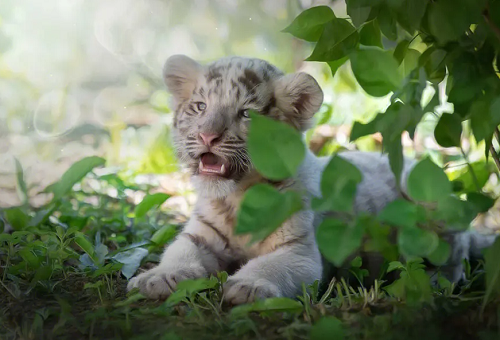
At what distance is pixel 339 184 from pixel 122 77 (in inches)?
103

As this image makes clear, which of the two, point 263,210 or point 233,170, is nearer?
point 263,210

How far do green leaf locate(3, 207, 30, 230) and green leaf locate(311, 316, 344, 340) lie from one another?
3.71 ft

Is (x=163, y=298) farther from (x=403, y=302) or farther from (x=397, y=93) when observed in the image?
(x=397, y=93)

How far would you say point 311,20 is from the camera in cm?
102

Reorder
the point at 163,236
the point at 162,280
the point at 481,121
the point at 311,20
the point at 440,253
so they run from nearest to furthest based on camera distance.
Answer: the point at 440,253
the point at 481,121
the point at 311,20
the point at 162,280
the point at 163,236

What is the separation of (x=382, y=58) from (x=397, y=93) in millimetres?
70

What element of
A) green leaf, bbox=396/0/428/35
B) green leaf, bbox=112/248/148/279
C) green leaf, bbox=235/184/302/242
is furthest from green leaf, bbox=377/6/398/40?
green leaf, bbox=112/248/148/279

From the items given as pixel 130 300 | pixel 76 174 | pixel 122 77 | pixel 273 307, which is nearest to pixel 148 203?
pixel 76 174

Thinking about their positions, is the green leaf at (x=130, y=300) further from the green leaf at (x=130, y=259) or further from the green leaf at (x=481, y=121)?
the green leaf at (x=481, y=121)

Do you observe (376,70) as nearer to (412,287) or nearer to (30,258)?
(412,287)

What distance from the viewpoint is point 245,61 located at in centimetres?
155

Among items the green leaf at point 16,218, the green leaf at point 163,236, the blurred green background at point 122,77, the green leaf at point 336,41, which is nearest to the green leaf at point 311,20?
the green leaf at point 336,41

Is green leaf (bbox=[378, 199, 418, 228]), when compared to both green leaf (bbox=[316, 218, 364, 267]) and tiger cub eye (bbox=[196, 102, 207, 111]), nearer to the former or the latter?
green leaf (bbox=[316, 218, 364, 267])

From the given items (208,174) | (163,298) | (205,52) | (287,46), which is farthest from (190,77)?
(287,46)
